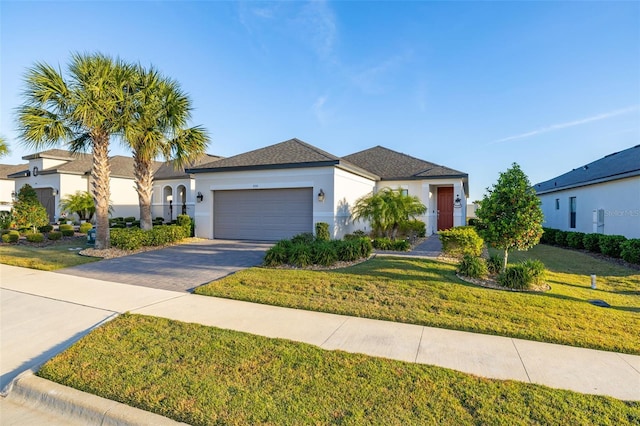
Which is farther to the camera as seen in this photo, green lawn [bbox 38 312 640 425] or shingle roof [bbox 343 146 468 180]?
shingle roof [bbox 343 146 468 180]

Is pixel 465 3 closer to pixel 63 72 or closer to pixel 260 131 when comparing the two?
pixel 260 131

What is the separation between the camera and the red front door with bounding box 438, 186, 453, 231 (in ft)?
61.6

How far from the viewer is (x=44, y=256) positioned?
36.2 ft

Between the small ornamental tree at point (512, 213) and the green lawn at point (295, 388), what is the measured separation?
15.9ft

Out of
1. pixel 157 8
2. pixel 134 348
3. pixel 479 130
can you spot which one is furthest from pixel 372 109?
pixel 134 348

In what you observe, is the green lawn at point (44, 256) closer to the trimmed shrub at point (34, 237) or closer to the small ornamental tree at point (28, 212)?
the trimmed shrub at point (34, 237)

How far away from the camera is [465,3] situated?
34.0 ft

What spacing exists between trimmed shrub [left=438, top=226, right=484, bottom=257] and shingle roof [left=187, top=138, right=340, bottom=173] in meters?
5.24

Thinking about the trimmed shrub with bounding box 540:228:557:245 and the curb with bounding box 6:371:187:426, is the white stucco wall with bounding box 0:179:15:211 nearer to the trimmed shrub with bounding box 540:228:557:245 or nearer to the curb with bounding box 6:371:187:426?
the curb with bounding box 6:371:187:426

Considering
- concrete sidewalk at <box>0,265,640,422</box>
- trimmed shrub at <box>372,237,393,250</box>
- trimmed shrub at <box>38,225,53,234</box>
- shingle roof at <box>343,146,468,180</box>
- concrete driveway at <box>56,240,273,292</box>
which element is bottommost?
concrete sidewalk at <box>0,265,640,422</box>

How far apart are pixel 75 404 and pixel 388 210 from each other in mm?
10868

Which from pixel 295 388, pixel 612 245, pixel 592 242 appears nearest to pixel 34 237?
pixel 295 388

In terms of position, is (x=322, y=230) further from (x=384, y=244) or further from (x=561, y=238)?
(x=561, y=238)

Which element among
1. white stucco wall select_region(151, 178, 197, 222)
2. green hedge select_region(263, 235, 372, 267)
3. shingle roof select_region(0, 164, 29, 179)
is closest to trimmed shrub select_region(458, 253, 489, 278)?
green hedge select_region(263, 235, 372, 267)
